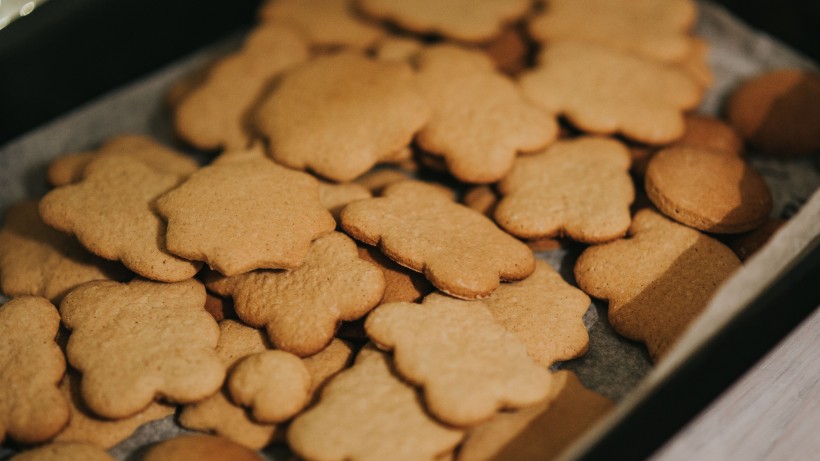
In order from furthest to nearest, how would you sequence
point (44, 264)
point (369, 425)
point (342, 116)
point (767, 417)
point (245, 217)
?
point (342, 116)
point (44, 264)
point (245, 217)
point (767, 417)
point (369, 425)

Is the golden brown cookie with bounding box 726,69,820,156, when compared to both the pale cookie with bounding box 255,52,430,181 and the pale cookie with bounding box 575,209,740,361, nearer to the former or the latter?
the pale cookie with bounding box 575,209,740,361

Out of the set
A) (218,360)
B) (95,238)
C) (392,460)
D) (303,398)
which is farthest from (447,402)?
(95,238)

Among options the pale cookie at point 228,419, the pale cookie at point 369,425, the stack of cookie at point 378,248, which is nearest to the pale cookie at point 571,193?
the stack of cookie at point 378,248

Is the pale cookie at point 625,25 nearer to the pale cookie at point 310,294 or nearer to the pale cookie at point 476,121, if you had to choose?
the pale cookie at point 476,121

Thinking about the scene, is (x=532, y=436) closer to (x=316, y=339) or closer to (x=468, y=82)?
(x=316, y=339)

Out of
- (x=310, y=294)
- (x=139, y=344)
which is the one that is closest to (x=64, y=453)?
(x=139, y=344)

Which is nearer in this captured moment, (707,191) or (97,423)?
(97,423)

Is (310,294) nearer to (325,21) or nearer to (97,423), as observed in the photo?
(97,423)

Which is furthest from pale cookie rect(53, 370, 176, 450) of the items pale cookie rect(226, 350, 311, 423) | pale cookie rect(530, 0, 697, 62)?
pale cookie rect(530, 0, 697, 62)
